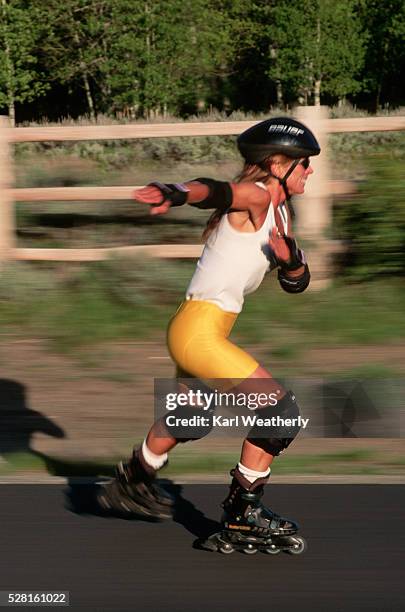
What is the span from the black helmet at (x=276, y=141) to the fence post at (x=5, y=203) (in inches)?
228

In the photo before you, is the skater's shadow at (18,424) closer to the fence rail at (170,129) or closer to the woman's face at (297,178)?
the woman's face at (297,178)

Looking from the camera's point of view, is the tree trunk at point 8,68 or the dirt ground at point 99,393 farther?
the tree trunk at point 8,68

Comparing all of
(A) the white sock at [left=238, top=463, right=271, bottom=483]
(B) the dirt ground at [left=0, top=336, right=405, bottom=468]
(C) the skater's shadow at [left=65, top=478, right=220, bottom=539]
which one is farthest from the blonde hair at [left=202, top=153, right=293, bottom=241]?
(B) the dirt ground at [left=0, top=336, right=405, bottom=468]

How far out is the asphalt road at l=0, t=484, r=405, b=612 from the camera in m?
4.34

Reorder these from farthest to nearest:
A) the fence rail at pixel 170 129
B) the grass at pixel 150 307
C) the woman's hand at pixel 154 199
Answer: the fence rail at pixel 170 129 → the grass at pixel 150 307 → the woman's hand at pixel 154 199

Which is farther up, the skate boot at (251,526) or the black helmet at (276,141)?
the black helmet at (276,141)

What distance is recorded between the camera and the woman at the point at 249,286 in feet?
14.9

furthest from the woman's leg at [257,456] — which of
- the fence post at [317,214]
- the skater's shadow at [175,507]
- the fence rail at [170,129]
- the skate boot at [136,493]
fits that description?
the fence rail at [170,129]

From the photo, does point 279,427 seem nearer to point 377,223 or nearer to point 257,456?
point 257,456

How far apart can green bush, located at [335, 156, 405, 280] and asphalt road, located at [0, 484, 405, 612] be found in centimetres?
423

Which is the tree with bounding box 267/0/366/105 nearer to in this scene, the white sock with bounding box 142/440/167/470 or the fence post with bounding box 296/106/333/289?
the fence post with bounding box 296/106/333/289

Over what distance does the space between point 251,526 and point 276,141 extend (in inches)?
57.4

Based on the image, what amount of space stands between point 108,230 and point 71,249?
0.53 meters

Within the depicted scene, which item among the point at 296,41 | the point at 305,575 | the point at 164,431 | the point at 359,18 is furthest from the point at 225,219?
the point at 359,18
